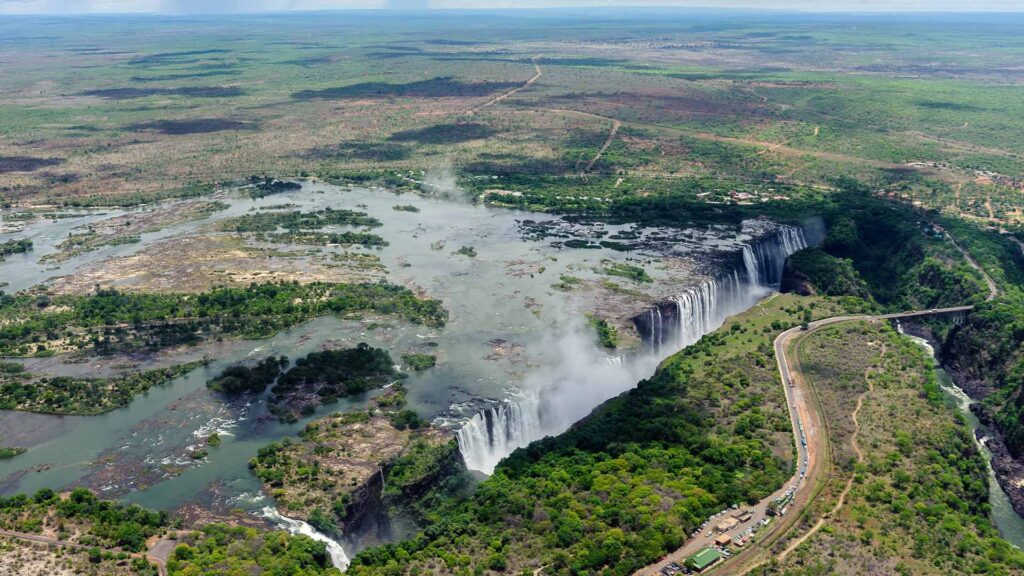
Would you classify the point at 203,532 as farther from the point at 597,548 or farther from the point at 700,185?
the point at 700,185

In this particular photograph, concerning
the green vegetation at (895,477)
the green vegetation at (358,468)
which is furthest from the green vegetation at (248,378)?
the green vegetation at (895,477)

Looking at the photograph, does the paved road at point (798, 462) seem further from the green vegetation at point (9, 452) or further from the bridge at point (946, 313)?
the green vegetation at point (9, 452)

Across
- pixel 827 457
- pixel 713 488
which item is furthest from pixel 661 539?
pixel 827 457

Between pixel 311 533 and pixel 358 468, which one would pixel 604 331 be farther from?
pixel 311 533

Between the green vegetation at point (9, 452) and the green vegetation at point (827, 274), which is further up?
the green vegetation at point (827, 274)

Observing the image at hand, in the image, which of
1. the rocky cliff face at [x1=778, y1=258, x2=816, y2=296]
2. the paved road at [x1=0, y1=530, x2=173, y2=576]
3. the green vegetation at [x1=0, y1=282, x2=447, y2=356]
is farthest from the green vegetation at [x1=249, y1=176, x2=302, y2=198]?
the paved road at [x1=0, y1=530, x2=173, y2=576]

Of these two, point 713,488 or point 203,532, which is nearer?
point 203,532

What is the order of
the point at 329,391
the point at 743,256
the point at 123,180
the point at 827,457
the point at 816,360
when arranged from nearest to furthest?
the point at 827,457 < the point at 329,391 < the point at 816,360 < the point at 743,256 < the point at 123,180
